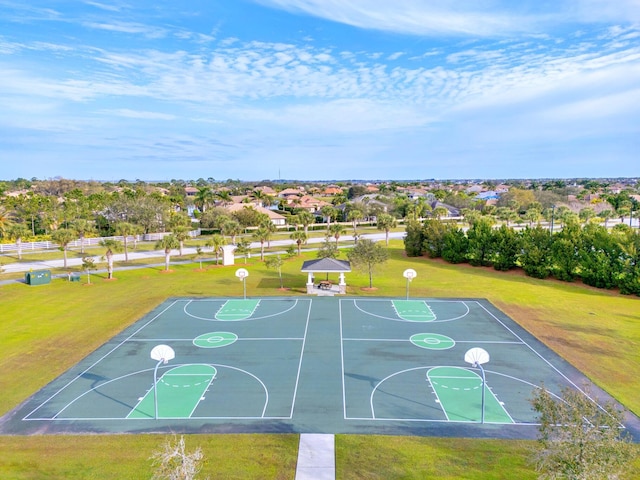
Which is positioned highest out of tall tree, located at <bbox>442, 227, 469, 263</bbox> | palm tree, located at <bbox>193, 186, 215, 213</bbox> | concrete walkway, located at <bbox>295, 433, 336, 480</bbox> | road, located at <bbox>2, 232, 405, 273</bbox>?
palm tree, located at <bbox>193, 186, 215, 213</bbox>

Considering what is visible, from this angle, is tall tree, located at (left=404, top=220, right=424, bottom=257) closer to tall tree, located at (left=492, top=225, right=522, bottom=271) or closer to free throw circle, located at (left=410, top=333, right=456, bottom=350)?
tall tree, located at (left=492, top=225, right=522, bottom=271)

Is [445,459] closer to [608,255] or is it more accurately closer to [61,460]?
[61,460]

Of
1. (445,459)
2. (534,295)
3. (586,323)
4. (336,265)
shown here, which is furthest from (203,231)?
(445,459)

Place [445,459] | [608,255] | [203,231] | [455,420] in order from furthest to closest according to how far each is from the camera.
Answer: [203,231], [608,255], [455,420], [445,459]

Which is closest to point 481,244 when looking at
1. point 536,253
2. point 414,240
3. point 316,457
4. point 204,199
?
point 536,253

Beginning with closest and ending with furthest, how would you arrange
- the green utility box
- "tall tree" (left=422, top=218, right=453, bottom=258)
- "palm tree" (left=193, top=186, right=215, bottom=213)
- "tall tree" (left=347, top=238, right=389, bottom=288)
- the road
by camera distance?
"tall tree" (left=347, top=238, right=389, bottom=288), the green utility box, the road, "tall tree" (left=422, top=218, right=453, bottom=258), "palm tree" (left=193, top=186, right=215, bottom=213)

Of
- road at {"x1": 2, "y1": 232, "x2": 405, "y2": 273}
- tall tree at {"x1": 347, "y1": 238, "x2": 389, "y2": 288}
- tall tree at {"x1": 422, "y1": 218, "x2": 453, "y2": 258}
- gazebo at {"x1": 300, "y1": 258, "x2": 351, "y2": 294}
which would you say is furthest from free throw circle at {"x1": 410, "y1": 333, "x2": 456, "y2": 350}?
road at {"x1": 2, "y1": 232, "x2": 405, "y2": 273}

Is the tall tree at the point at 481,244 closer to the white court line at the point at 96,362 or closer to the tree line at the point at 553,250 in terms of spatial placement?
the tree line at the point at 553,250
